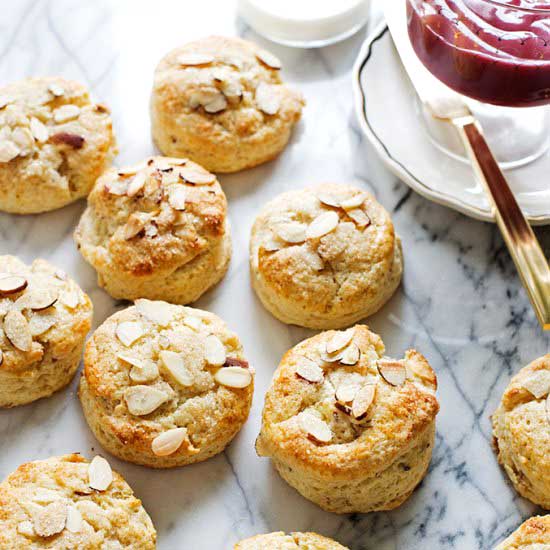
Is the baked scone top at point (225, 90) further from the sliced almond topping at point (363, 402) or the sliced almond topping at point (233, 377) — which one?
the sliced almond topping at point (363, 402)

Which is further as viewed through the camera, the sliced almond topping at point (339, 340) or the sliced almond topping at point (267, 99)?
the sliced almond topping at point (267, 99)

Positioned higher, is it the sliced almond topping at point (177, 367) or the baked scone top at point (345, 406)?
the sliced almond topping at point (177, 367)

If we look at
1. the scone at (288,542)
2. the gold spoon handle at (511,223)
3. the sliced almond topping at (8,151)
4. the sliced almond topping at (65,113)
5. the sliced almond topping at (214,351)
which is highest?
the sliced almond topping at (65,113)

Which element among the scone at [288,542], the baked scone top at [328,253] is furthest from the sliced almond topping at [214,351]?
the scone at [288,542]

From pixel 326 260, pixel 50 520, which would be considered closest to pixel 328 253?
pixel 326 260

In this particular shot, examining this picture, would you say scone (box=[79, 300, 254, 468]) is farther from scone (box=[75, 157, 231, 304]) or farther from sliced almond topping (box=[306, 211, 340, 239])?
sliced almond topping (box=[306, 211, 340, 239])

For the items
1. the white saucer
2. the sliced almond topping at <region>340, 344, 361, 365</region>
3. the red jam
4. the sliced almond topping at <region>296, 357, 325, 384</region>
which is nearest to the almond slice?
the sliced almond topping at <region>296, 357, 325, 384</region>

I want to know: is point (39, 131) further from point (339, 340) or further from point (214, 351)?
point (339, 340)

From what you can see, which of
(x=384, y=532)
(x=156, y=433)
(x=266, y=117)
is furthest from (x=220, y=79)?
(x=384, y=532)
